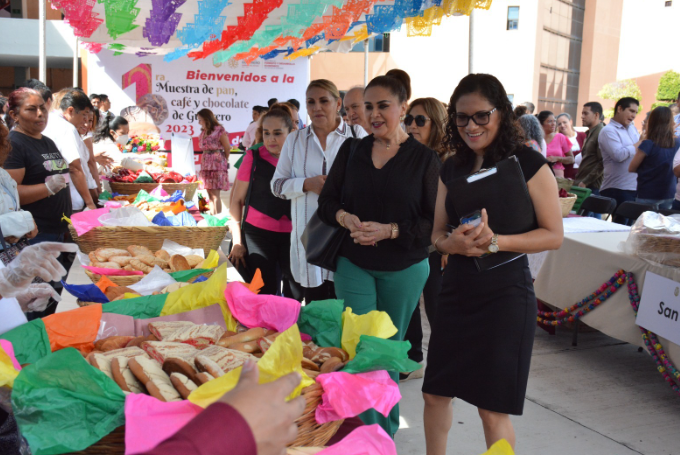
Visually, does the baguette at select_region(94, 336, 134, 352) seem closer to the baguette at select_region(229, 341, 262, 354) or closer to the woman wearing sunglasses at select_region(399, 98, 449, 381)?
the baguette at select_region(229, 341, 262, 354)

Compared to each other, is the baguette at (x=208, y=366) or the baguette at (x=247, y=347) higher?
the baguette at (x=208, y=366)

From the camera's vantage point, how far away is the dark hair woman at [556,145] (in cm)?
731

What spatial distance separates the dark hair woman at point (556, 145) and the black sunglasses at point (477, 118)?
5.78 m

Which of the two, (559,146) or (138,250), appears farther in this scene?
(559,146)

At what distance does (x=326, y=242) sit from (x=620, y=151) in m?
4.41

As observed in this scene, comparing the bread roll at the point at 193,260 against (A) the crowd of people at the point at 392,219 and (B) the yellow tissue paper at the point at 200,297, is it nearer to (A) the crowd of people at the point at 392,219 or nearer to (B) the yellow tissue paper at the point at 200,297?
(A) the crowd of people at the point at 392,219

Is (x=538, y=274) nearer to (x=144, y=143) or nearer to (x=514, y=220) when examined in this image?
(x=514, y=220)

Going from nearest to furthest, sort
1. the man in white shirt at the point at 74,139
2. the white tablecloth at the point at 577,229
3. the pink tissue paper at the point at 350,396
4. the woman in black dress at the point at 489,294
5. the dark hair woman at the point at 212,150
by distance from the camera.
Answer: the pink tissue paper at the point at 350,396, the woman in black dress at the point at 489,294, the man in white shirt at the point at 74,139, the white tablecloth at the point at 577,229, the dark hair woman at the point at 212,150

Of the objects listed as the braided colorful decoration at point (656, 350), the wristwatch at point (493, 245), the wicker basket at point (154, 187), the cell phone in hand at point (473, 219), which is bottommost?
the braided colorful decoration at point (656, 350)

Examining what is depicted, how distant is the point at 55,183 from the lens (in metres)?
3.10

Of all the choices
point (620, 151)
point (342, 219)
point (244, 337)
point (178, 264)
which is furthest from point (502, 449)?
point (620, 151)

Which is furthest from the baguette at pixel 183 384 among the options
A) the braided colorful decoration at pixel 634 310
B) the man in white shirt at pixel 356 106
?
the braided colorful decoration at pixel 634 310

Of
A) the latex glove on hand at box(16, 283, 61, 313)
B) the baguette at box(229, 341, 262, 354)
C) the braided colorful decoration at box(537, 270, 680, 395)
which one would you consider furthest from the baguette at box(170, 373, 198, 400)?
the braided colorful decoration at box(537, 270, 680, 395)

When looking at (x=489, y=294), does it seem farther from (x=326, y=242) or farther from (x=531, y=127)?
(x=531, y=127)
